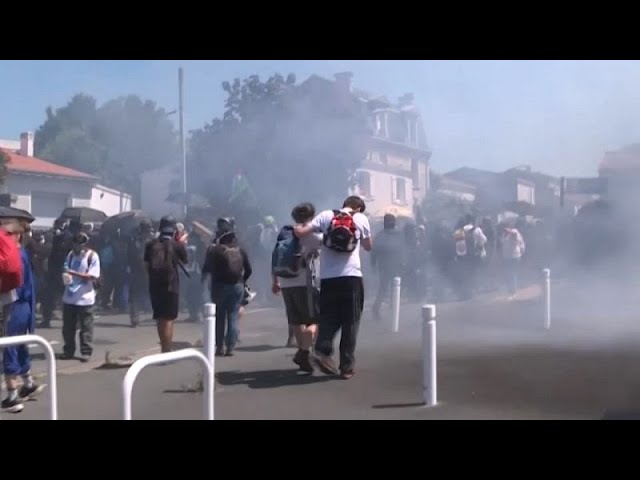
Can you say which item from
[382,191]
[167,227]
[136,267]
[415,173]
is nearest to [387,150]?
[382,191]

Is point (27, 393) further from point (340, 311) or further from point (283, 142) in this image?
point (283, 142)

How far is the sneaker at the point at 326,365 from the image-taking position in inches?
264

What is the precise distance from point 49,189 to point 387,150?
7.70 metres

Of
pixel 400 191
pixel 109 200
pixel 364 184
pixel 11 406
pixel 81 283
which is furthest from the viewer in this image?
pixel 109 200

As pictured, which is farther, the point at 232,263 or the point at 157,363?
the point at 232,263

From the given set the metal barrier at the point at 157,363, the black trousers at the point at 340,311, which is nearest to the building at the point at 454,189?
the black trousers at the point at 340,311

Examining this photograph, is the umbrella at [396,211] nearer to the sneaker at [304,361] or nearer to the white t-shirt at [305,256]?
the white t-shirt at [305,256]

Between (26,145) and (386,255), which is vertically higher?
(26,145)

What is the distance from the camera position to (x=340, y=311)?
6602 mm

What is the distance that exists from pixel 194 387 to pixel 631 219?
1092 centimetres

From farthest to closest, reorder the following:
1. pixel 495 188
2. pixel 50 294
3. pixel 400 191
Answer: pixel 495 188
pixel 400 191
pixel 50 294

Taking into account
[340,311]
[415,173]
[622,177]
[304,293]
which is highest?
[415,173]

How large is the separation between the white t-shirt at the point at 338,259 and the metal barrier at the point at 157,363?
2321 millimetres

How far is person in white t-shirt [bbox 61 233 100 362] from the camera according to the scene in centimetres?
810
